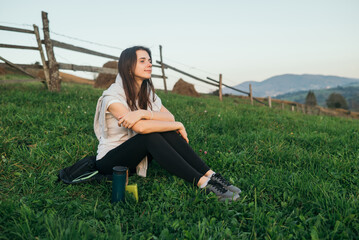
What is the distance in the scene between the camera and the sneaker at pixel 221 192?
7.08ft

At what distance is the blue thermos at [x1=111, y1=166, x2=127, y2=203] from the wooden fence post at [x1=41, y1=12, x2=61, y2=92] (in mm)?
5903

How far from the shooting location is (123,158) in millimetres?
2375

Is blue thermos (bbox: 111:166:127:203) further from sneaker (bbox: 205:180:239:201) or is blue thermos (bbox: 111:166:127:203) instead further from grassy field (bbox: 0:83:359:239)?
sneaker (bbox: 205:180:239:201)

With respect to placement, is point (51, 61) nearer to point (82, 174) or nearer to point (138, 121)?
point (82, 174)

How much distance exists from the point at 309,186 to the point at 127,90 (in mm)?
2050

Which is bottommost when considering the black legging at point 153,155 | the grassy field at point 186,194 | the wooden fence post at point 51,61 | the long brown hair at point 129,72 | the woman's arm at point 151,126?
the grassy field at point 186,194

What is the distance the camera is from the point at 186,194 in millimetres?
2295

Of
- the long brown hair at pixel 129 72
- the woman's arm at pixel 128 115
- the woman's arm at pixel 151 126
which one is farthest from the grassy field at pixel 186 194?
the long brown hair at pixel 129 72

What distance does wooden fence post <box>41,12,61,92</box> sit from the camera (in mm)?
6734

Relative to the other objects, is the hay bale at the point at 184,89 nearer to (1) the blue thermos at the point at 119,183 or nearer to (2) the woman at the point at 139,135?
(2) the woman at the point at 139,135

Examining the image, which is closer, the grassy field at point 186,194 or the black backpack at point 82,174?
the grassy field at point 186,194

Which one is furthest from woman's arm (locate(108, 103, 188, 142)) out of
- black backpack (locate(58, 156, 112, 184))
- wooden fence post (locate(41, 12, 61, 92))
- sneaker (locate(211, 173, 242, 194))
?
wooden fence post (locate(41, 12, 61, 92))

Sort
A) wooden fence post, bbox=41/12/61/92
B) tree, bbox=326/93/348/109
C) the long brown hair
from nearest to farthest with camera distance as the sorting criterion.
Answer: the long brown hair, wooden fence post, bbox=41/12/61/92, tree, bbox=326/93/348/109

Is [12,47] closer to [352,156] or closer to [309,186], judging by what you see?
[309,186]
